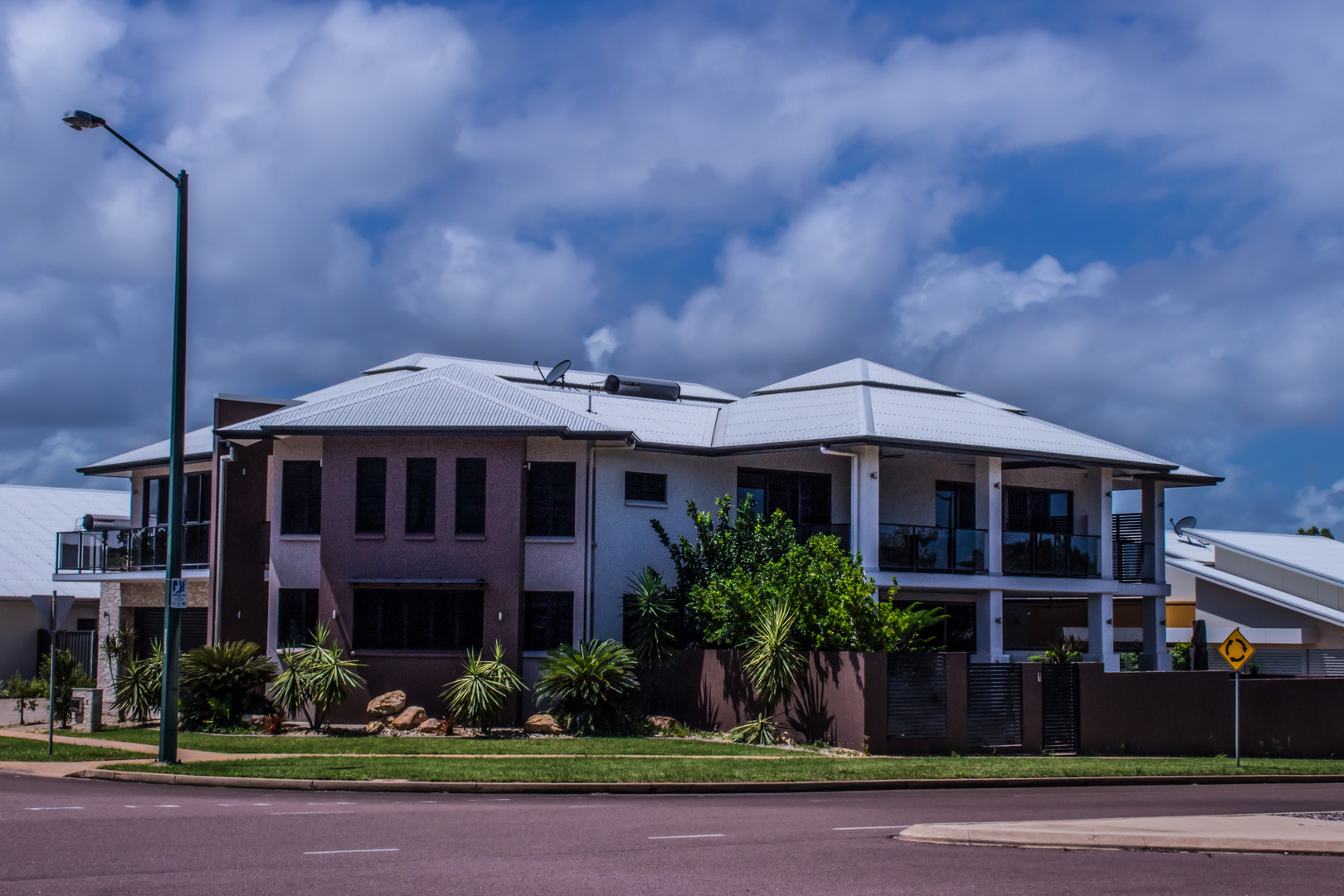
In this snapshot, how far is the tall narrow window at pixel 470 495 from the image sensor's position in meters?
27.6

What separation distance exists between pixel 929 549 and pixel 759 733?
759cm

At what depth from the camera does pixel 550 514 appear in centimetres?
2864

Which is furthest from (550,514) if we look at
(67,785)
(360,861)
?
(360,861)

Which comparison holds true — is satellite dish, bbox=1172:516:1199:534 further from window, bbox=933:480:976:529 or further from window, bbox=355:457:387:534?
window, bbox=355:457:387:534

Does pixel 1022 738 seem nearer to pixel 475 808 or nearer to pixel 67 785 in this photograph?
pixel 475 808

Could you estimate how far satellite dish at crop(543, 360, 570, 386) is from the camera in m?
34.0

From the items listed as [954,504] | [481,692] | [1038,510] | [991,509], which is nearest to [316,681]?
[481,692]

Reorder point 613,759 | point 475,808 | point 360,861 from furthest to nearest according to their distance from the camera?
point 613,759 < point 475,808 < point 360,861

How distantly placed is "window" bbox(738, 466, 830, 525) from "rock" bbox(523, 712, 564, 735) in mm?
7872

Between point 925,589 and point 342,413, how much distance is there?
1432 cm

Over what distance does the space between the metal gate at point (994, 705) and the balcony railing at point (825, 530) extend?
5973 millimetres

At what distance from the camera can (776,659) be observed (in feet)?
81.4

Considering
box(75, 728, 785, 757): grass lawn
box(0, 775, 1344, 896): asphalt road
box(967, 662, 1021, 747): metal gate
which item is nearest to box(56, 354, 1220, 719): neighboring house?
box(75, 728, 785, 757): grass lawn

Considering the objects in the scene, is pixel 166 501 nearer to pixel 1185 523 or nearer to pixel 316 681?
pixel 316 681
